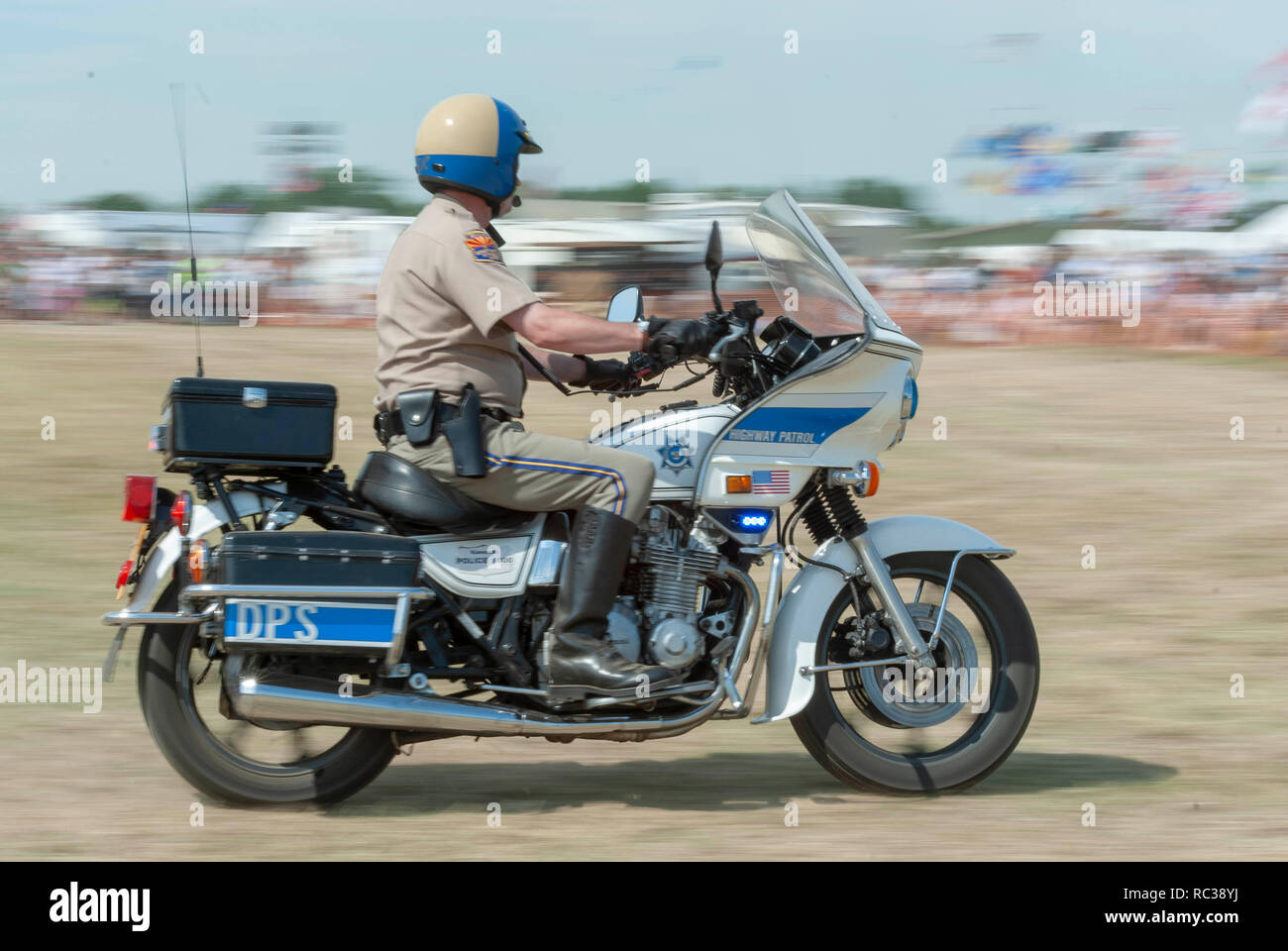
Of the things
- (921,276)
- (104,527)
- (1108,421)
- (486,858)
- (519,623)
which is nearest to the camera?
(486,858)

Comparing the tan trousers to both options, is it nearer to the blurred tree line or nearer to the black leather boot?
the black leather boot

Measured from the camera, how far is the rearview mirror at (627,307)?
14.7ft

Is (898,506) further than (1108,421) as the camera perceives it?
No

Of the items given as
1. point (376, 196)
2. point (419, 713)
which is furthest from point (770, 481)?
point (376, 196)

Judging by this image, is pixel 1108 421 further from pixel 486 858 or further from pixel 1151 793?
pixel 486 858

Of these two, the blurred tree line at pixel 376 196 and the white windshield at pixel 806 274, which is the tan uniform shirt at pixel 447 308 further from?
the blurred tree line at pixel 376 196

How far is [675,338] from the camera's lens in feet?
14.0

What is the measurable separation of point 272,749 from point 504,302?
1552 millimetres

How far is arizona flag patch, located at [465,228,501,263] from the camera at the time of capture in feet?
14.2

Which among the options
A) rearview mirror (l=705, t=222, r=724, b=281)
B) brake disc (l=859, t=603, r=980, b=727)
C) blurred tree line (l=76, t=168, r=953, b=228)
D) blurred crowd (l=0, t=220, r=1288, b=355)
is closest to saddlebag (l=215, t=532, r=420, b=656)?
rearview mirror (l=705, t=222, r=724, b=281)

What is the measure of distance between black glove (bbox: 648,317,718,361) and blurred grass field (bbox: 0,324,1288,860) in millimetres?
1368

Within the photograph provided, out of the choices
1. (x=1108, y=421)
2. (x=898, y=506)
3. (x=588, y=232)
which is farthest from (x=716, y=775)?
(x=588, y=232)

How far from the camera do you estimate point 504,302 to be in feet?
14.0

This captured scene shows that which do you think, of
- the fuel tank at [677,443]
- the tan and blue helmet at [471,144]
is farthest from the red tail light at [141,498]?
the fuel tank at [677,443]
